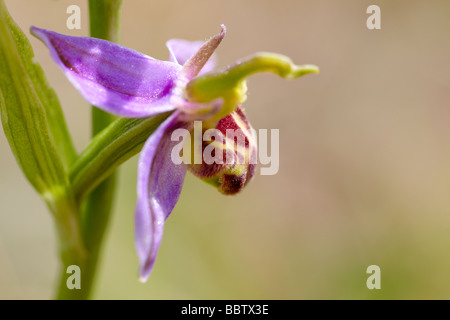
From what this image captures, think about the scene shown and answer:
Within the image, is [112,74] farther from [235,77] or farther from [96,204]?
[96,204]

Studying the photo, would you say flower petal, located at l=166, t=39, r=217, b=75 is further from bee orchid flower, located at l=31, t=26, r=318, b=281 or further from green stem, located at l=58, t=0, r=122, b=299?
bee orchid flower, located at l=31, t=26, r=318, b=281

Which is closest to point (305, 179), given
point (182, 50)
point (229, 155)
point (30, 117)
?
point (182, 50)

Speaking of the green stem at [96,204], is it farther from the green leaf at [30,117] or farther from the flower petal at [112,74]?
the flower petal at [112,74]

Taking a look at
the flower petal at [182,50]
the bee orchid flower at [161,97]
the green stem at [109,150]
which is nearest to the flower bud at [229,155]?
the bee orchid flower at [161,97]

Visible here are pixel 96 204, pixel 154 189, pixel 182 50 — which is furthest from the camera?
pixel 182 50

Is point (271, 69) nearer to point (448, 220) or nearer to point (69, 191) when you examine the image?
point (69, 191)

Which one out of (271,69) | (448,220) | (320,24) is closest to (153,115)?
(271,69)
